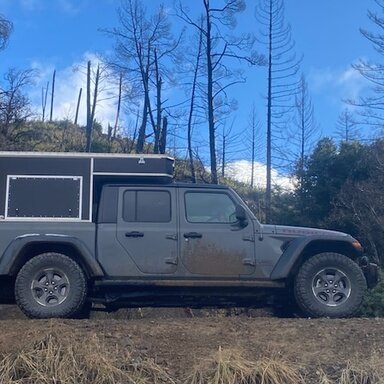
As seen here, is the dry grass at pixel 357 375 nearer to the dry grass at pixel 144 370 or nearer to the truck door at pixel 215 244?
the dry grass at pixel 144 370

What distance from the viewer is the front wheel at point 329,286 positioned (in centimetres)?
937

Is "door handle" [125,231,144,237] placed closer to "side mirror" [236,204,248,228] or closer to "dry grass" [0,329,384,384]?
"side mirror" [236,204,248,228]

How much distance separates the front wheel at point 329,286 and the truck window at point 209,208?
1224 mm

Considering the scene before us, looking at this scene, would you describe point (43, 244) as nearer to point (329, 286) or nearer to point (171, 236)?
point (171, 236)

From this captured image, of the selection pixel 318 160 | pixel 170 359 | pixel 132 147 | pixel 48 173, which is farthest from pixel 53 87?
pixel 170 359

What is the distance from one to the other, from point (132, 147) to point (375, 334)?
769 inches

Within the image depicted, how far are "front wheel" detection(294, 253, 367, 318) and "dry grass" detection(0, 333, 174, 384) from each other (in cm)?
278

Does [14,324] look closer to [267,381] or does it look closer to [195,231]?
[195,231]

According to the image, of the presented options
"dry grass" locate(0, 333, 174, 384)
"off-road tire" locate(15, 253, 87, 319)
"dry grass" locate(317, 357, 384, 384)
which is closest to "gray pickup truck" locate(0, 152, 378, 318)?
"off-road tire" locate(15, 253, 87, 319)

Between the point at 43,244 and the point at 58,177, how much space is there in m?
0.92

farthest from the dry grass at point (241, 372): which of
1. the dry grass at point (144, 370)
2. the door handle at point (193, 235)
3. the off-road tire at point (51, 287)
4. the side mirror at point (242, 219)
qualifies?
the side mirror at point (242, 219)

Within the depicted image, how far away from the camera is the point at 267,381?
278 inches

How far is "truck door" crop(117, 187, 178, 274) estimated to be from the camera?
9.30m

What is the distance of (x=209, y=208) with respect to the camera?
967 centimetres
